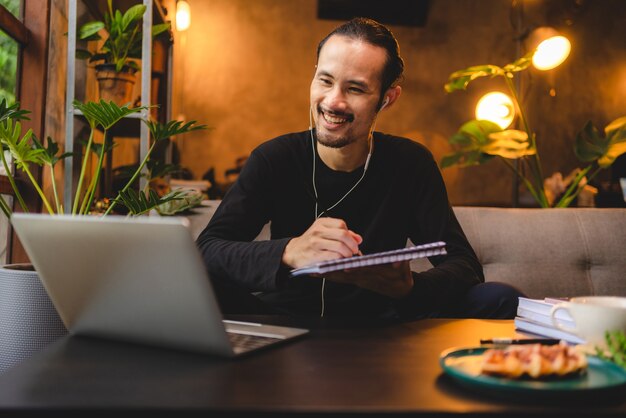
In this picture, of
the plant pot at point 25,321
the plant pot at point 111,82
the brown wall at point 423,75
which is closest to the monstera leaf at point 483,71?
the plant pot at point 111,82

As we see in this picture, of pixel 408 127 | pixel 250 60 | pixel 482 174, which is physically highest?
pixel 250 60

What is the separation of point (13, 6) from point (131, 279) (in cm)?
172

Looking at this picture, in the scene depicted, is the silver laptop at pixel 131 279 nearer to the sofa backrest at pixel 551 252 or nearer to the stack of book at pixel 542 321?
the stack of book at pixel 542 321

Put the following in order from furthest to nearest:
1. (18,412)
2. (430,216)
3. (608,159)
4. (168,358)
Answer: (608,159)
(430,216)
(168,358)
(18,412)

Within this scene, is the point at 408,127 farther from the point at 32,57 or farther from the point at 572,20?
the point at 32,57

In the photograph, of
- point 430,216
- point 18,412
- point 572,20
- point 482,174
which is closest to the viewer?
point 18,412

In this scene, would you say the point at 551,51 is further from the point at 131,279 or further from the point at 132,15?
the point at 131,279

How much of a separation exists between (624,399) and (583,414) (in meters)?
0.08

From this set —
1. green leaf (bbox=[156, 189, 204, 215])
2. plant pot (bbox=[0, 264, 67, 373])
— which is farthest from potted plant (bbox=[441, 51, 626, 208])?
plant pot (bbox=[0, 264, 67, 373])

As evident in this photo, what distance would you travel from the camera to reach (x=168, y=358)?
77cm

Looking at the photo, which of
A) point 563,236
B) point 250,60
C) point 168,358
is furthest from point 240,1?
point 168,358

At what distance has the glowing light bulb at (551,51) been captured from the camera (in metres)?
3.42

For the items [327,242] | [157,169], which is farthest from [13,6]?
[327,242]

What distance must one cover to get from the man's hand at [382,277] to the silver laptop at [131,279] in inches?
10.4
